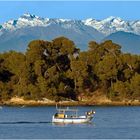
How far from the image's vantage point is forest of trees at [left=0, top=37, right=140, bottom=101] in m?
138

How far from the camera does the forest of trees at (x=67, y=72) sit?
5418 inches

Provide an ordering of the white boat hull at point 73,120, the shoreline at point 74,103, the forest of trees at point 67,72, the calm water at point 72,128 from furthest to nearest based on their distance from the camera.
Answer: the shoreline at point 74,103 → the forest of trees at point 67,72 → the white boat hull at point 73,120 → the calm water at point 72,128

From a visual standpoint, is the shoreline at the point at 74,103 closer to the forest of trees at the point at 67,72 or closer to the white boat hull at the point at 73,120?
the forest of trees at the point at 67,72

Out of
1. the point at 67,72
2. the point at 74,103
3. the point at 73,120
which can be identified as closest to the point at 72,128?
the point at 73,120

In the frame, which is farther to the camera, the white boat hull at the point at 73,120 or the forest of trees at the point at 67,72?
the forest of trees at the point at 67,72

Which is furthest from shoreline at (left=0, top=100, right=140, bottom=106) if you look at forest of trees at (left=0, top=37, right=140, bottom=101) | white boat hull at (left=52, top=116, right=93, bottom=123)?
white boat hull at (left=52, top=116, right=93, bottom=123)

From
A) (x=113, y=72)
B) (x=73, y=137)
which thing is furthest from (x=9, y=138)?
(x=113, y=72)

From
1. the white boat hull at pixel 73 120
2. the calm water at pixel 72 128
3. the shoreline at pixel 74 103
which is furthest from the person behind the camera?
the shoreline at pixel 74 103

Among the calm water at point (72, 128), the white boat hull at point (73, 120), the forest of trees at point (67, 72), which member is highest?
the forest of trees at point (67, 72)

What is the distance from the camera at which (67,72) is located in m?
142

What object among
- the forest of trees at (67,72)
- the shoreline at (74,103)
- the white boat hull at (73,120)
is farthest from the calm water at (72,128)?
the shoreline at (74,103)

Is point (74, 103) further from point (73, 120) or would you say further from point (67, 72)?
point (73, 120)

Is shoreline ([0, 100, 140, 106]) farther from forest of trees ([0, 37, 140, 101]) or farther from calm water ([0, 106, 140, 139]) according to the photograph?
calm water ([0, 106, 140, 139])

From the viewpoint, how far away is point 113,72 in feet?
449
